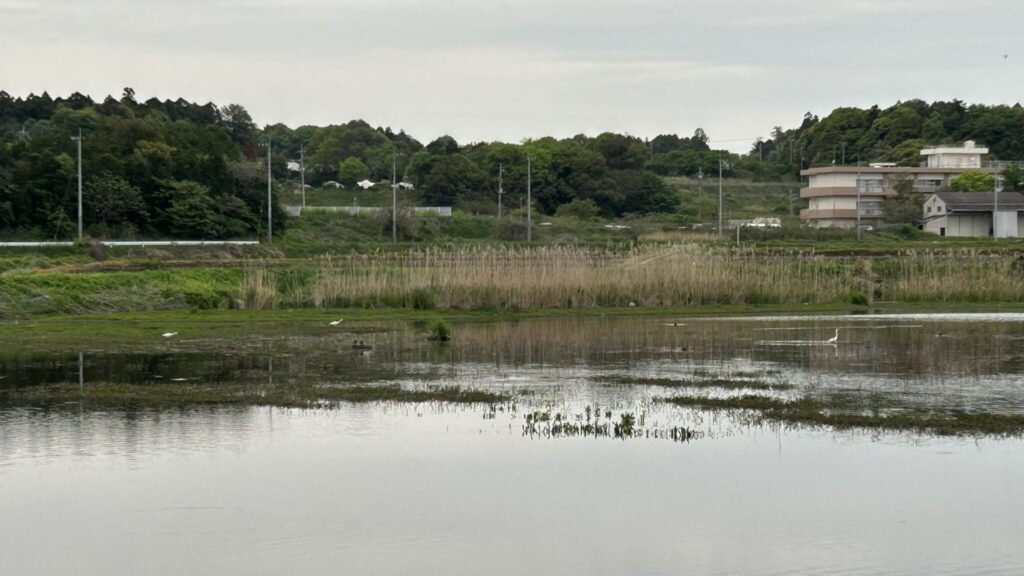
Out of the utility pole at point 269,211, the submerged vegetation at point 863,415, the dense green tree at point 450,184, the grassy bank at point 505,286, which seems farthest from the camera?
the dense green tree at point 450,184

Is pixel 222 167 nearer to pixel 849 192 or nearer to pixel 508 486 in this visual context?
pixel 849 192

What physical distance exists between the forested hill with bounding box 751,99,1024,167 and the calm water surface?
315 ft

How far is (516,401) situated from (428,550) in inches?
287

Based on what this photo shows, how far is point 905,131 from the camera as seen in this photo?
116 m

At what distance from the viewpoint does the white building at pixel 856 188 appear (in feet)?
298

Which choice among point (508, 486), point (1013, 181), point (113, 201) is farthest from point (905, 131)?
point (508, 486)

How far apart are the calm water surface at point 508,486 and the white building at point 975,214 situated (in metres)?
64.8

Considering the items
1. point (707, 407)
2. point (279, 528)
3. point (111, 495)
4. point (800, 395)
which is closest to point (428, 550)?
point (279, 528)

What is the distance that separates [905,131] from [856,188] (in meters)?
28.9

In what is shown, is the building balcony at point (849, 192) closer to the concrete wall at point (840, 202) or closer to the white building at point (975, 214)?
the concrete wall at point (840, 202)

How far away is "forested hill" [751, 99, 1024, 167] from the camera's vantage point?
114 m

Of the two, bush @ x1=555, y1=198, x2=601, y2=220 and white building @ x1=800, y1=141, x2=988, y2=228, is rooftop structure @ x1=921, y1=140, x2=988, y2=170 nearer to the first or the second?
white building @ x1=800, y1=141, x2=988, y2=228

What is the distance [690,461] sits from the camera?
13.6m

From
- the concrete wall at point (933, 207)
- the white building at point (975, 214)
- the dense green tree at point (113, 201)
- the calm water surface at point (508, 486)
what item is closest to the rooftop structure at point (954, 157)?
the concrete wall at point (933, 207)
